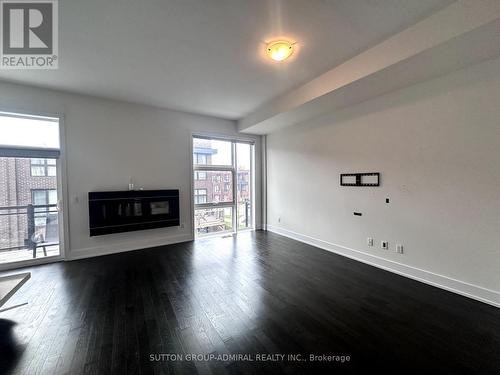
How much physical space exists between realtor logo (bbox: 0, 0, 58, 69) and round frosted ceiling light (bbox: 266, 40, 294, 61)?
2.12 metres

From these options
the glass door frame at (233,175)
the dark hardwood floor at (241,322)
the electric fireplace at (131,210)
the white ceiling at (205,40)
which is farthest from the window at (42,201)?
the glass door frame at (233,175)

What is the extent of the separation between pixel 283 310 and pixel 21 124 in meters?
5.09

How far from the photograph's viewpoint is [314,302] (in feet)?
8.04

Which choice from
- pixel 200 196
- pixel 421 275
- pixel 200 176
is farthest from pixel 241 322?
pixel 200 176

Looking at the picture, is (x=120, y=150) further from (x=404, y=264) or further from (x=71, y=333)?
(x=404, y=264)

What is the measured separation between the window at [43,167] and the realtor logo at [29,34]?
1489 millimetres

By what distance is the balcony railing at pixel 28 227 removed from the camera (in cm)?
347

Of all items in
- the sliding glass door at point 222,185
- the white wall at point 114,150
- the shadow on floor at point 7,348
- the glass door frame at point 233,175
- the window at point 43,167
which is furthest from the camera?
the sliding glass door at point 222,185

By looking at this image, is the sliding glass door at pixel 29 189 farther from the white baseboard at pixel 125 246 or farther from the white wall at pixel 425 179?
the white wall at pixel 425 179

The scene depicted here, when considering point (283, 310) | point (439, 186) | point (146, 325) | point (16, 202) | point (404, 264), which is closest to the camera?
point (146, 325)

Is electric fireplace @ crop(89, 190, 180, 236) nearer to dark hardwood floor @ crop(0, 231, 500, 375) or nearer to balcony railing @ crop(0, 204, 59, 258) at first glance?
balcony railing @ crop(0, 204, 59, 258)

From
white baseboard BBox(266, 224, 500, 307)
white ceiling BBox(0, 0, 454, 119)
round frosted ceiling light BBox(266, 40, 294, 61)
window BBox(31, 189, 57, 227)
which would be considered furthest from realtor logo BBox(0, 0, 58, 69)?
white baseboard BBox(266, 224, 500, 307)

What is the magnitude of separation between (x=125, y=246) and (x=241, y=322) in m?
3.36

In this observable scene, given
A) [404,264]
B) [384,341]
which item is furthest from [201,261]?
[404,264]
